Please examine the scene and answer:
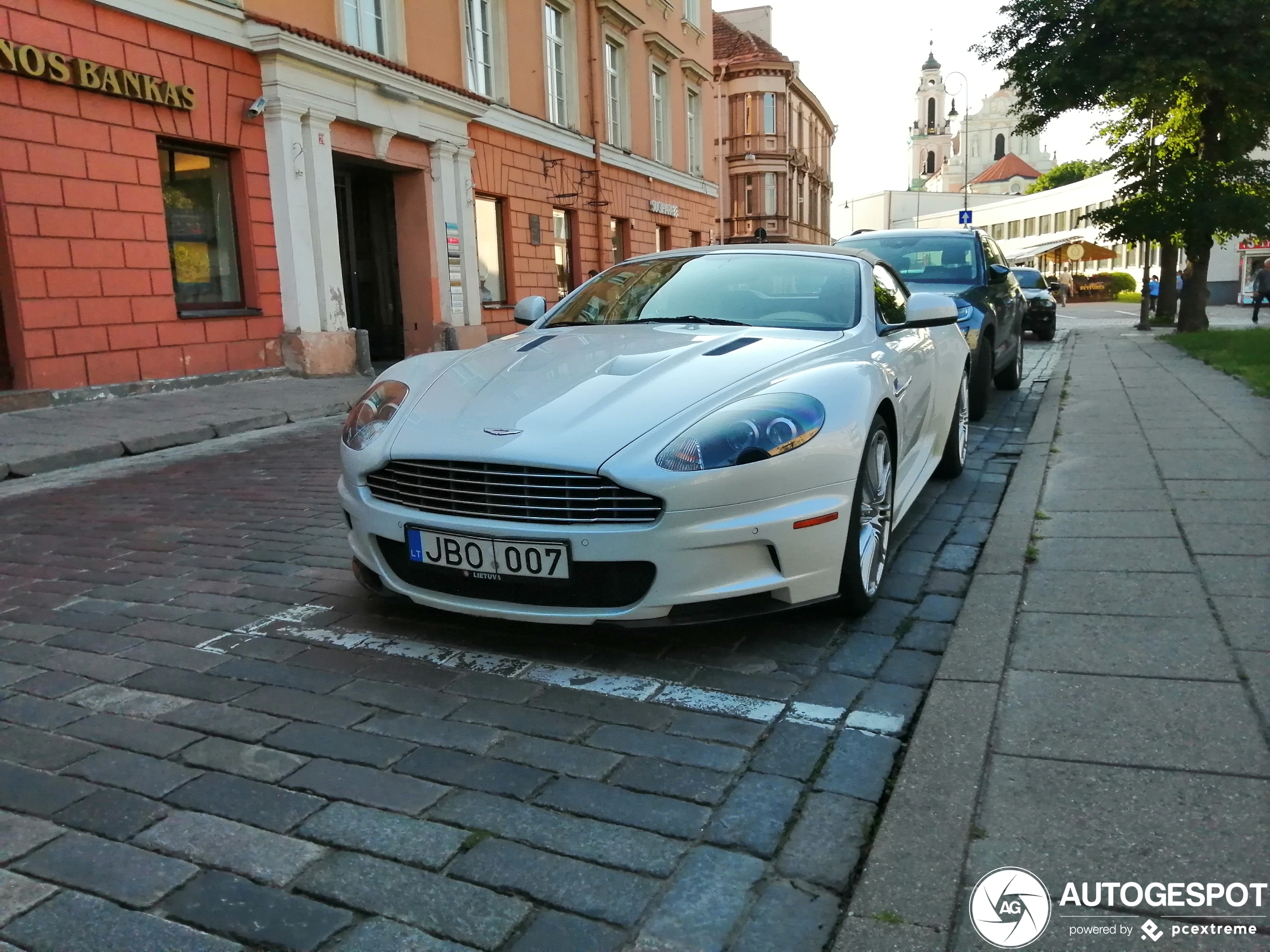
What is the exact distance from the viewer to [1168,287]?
25109 millimetres

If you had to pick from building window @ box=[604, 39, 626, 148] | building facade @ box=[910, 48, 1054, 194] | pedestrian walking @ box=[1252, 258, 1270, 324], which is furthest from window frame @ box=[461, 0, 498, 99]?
building facade @ box=[910, 48, 1054, 194]

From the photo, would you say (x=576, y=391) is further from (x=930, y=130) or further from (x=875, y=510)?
(x=930, y=130)

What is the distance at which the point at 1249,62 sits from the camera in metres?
18.0

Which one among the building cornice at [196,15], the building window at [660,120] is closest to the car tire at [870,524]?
the building cornice at [196,15]

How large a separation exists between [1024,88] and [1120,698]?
20.7 m

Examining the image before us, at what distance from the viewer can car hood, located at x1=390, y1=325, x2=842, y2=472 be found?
3.19 meters

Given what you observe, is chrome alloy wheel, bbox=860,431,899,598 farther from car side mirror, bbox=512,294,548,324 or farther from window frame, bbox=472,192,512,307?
window frame, bbox=472,192,512,307

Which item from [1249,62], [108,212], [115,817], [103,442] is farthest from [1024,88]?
[115,817]

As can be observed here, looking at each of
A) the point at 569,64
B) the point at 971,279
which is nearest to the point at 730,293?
the point at 971,279

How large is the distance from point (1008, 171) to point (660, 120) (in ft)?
318

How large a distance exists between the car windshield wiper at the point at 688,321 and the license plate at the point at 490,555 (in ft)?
5.37

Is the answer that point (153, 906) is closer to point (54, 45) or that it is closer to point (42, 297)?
point (42, 297)

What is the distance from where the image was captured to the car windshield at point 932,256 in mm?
9273

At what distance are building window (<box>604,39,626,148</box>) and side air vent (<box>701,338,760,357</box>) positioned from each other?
20.3 metres
